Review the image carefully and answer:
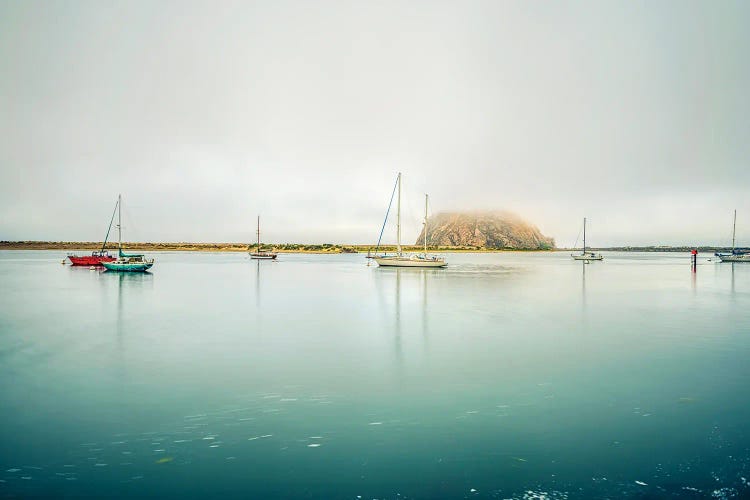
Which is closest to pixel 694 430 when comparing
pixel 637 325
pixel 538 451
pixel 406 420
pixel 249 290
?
pixel 538 451

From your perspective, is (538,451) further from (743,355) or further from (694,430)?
(743,355)

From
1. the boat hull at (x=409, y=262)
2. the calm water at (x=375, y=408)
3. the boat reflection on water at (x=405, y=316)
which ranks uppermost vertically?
the boat hull at (x=409, y=262)

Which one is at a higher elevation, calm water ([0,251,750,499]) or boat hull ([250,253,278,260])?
boat hull ([250,253,278,260])

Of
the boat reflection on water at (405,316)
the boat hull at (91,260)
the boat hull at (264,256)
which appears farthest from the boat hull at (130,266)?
the boat hull at (264,256)

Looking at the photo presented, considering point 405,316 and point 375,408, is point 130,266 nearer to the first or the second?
point 405,316

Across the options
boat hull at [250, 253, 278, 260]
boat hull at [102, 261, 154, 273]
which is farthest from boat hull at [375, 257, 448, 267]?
boat hull at [250, 253, 278, 260]

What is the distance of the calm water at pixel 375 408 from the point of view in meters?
6.59

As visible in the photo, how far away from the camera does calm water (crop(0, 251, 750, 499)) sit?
6590 millimetres

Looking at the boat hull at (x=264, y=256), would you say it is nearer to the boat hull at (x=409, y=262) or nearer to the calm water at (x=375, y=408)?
the boat hull at (x=409, y=262)

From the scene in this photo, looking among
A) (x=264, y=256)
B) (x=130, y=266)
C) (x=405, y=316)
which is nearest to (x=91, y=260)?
(x=130, y=266)

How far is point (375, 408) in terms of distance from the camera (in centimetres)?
A: 981

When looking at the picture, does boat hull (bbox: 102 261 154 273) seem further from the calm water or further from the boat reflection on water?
the calm water

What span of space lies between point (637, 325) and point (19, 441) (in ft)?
73.1

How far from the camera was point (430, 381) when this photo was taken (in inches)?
471
